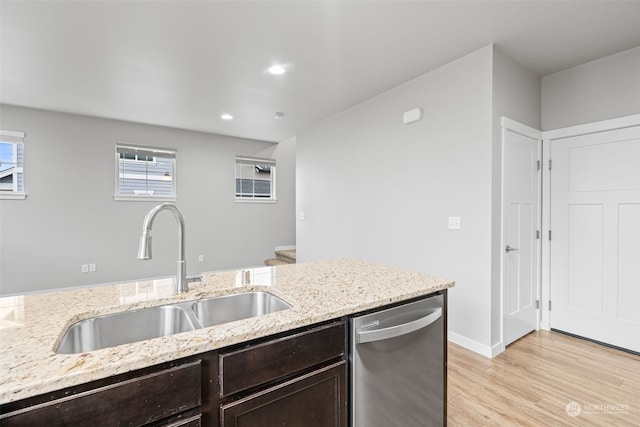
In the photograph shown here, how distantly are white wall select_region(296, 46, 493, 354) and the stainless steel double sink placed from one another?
6.73 ft

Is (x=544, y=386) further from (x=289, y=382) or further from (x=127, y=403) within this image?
(x=127, y=403)

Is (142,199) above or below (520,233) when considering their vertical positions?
above

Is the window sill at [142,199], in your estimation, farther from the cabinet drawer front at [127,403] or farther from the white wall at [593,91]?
the white wall at [593,91]

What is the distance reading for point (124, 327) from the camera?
1194 millimetres

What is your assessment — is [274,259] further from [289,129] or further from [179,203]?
[289,129]

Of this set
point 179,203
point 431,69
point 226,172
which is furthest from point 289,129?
point 431,69

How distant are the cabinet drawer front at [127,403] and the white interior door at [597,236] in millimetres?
3453

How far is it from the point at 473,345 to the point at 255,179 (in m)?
4.87

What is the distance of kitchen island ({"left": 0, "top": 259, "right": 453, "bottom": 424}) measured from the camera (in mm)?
728

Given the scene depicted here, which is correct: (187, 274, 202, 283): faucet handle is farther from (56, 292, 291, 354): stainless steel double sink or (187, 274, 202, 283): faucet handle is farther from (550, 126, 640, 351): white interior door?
(550, 126, 640, 351): white interior door

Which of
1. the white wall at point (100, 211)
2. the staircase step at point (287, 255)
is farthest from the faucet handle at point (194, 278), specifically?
the staircase step at point (287, 255)

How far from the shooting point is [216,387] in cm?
Result: 90
